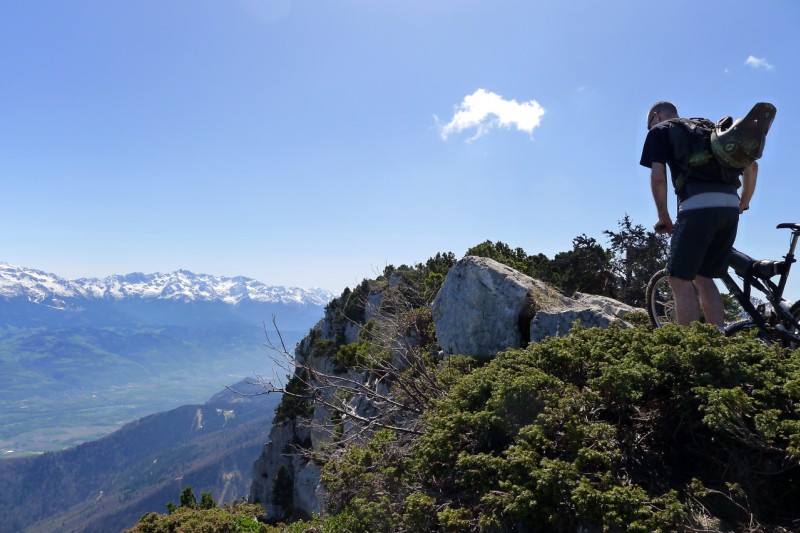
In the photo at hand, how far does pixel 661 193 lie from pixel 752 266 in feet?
5.10

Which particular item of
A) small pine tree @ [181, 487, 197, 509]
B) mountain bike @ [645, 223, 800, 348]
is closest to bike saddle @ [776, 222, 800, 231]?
mountain bike @ [645, 223, 800, 348]

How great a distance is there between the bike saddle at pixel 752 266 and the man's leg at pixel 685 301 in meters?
0.94

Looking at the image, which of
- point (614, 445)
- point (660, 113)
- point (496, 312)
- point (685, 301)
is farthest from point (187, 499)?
point (660, 113)

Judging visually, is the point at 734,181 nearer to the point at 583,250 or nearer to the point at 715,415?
the point at 715,415

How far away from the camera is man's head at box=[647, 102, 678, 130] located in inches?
215

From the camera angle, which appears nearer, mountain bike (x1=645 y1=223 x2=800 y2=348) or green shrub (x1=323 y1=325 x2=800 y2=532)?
green shrub (x1=323 y1=325 x2=800 y2=532)

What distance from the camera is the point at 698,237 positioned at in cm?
491

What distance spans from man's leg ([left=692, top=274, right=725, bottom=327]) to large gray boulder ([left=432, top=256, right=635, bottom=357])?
190 centimetres

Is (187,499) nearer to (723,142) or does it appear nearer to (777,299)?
(777,299)

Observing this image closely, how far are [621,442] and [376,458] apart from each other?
2851 millimetres

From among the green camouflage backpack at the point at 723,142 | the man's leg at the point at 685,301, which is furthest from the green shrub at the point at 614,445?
the green camouflage backpack at the point at 723,142

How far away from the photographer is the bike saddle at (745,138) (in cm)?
453

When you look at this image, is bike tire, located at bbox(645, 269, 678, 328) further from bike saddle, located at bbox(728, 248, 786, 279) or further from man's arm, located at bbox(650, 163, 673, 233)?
man's arm, located at bbox(650, 163, 673, 233)

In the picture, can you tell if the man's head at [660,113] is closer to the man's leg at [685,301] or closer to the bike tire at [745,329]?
the man's leg at [685,301]
